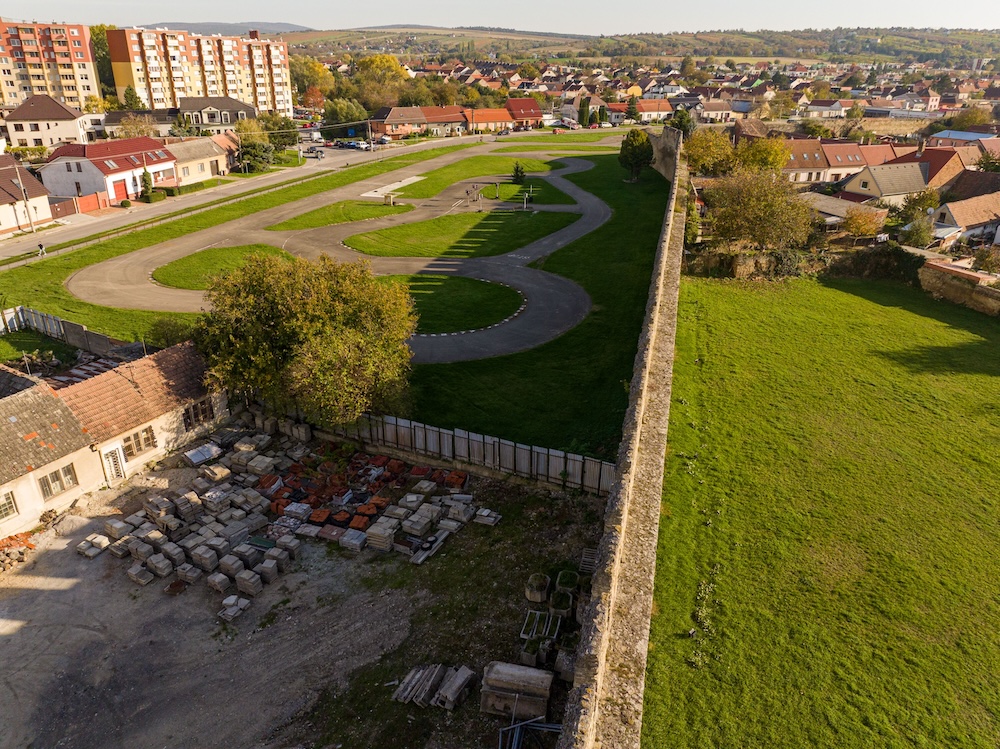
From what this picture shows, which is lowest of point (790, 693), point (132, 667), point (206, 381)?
point (132, 667)

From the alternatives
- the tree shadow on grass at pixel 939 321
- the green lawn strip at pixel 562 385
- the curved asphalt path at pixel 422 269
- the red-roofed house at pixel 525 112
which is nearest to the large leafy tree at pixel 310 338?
the green lawn strip at pixel 562 385

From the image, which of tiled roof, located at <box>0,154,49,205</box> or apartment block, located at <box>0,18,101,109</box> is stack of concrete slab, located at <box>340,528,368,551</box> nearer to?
tiled roof, located at <box>0,154,49,205</box>

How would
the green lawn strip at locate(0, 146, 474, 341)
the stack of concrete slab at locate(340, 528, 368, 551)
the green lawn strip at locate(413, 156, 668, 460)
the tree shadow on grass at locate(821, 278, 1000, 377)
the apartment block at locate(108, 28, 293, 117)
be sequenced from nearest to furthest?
the stack of concrete slab at locate(340, 528, 368, 551) → the green lawn strip at locate(413, 156, 668, 460) → the tree shadow on grass at locate(821, 278, 1000, 377) → the green lawn strip at locate(0, 146, 474, 341) → the apartment block at locate(108, 28, 293, 117)

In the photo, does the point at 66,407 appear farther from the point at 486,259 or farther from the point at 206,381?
the point at 486,259

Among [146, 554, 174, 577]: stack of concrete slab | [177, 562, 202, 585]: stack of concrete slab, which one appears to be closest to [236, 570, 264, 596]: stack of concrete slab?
[177, 562, 202, 585]: stack of concrete slab

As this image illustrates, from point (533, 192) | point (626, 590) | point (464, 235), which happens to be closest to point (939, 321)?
point (626, 590)

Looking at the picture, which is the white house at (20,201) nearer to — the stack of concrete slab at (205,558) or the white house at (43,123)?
the white house at (43,123)

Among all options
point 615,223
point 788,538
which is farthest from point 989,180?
point 788,538
